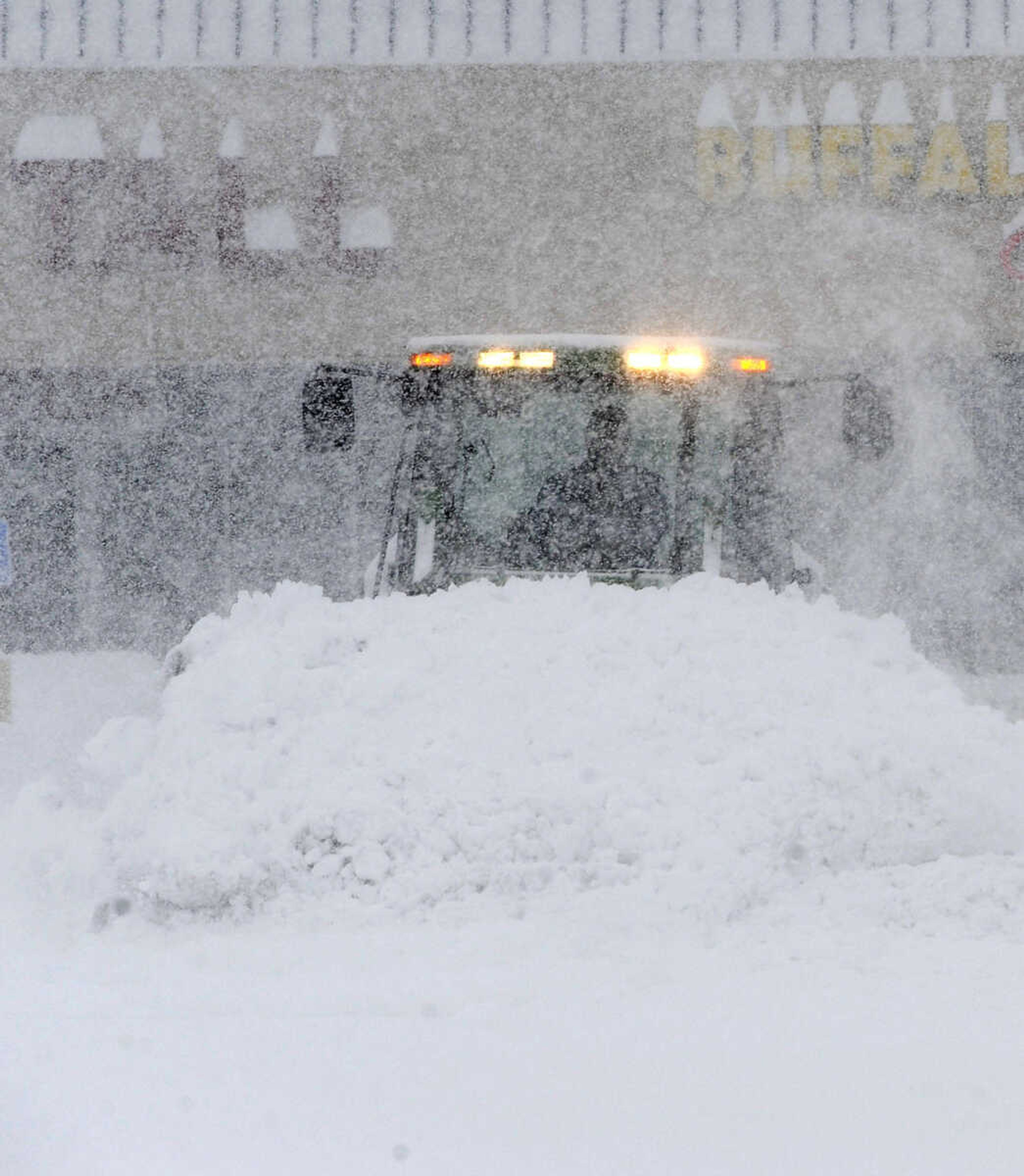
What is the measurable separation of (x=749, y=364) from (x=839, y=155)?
7521mm

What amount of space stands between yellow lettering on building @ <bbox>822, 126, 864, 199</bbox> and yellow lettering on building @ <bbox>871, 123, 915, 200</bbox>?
13 cm

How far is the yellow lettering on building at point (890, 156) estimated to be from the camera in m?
14.0

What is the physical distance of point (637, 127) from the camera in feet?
46.6

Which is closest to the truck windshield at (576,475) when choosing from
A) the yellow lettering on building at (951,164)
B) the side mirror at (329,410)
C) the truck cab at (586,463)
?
the truck cab at (586,463)

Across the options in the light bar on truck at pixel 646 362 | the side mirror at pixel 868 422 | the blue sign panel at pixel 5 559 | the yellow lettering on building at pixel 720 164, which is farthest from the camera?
the yellow lettering on building at pixel 720 164

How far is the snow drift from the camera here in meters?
4.48

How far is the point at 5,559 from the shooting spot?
902cm

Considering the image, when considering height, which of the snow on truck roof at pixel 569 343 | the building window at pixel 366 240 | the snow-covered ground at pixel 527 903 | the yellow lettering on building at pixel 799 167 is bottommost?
the snow-covered ground at pixel 527 903

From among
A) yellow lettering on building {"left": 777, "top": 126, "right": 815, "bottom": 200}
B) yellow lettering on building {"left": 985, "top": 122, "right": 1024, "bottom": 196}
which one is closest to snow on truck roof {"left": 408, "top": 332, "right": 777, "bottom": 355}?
yellow lettering on building {"left": 777, "top": 126, "right": 815, "bottom": 200}

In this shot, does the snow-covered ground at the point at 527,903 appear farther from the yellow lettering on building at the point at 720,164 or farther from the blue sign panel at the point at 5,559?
the yellow lettering on building at the point at 720,164

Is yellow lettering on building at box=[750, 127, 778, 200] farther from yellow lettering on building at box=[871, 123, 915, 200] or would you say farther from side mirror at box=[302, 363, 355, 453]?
side mirror at box=[302, 363, 355, 453]

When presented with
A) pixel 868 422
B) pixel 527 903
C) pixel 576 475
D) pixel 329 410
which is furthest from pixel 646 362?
pixel 527 903

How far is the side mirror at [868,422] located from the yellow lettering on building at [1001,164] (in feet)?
26.0

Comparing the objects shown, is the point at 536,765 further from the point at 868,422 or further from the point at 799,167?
the point at 799,167
